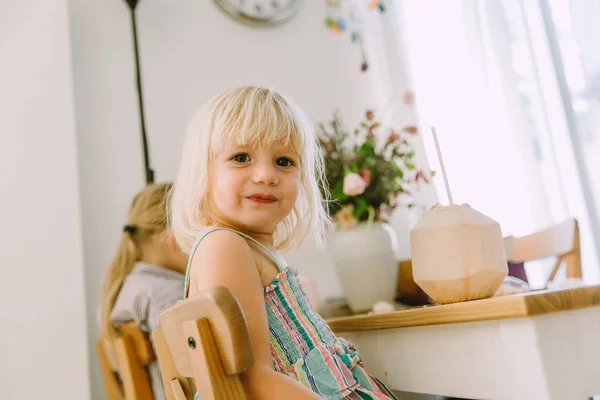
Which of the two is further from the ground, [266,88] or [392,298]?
[266,88]

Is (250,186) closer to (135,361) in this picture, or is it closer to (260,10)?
(135,361)

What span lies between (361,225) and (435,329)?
2.40 ft

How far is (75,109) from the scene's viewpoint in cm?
173

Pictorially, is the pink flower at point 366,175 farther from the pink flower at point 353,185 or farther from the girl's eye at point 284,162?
the girl's eye at point 284,162

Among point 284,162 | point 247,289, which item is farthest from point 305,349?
point 284,162

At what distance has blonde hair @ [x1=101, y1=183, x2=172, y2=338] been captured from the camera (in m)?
1.38

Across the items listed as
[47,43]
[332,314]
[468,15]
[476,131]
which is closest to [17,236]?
[47,43]

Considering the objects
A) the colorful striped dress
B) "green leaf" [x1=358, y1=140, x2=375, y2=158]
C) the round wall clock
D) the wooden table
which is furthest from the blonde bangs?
the round wall clock

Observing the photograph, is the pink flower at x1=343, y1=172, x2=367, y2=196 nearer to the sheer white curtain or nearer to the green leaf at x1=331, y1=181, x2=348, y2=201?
the green leaf at x1=331, y1=181, x2=348, y2=201

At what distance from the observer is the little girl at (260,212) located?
25.6 inches

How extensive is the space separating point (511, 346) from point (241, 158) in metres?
0.42

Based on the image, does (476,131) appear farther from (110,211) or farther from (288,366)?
(288,366)

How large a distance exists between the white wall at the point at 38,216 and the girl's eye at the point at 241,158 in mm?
1001

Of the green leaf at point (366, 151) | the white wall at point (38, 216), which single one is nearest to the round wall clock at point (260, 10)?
the white wall at point (38, 216)
